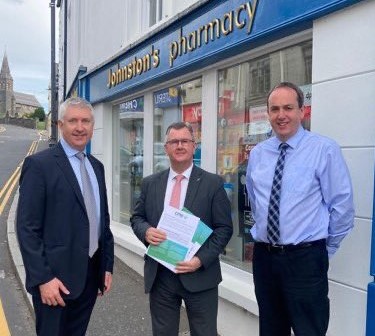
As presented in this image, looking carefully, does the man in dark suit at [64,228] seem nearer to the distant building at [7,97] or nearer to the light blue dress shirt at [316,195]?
the light blue dress shirt at [316,195]

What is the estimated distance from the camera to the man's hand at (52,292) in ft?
7.79

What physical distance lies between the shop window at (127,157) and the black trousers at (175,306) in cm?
380

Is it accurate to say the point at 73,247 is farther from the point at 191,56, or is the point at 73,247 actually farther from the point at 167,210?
the point at 191,56

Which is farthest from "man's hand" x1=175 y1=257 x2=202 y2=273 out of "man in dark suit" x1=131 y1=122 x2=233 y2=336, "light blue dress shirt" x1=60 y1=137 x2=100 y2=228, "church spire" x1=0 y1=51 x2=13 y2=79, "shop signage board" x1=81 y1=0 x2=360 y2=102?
"church spire" x1=0 y1=51 x2=13 y2=79

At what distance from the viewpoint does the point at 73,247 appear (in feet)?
8.11

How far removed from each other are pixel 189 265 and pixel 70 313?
76 centimetres

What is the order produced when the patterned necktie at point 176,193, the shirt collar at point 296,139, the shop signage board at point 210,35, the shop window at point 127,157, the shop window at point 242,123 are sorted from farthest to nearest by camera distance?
the shop window at point 127,157 → the shop window at point 242,123 → the shop signage board at point 210,35 → the patterned necktie at point 176,193 → the shirt collar at point 296,139

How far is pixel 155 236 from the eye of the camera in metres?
2.63

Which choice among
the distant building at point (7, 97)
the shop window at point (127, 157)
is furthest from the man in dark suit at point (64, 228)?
the distant building at point (7, 97)

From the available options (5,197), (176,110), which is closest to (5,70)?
(5,197)

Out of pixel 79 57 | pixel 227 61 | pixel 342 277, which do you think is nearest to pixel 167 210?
pixel 342 277

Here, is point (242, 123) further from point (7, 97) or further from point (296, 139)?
point (7, 97)

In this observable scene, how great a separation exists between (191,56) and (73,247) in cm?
267

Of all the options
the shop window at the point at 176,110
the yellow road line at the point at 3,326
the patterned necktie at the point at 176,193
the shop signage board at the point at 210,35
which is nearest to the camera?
the patterned necktie at the point at 176,193
